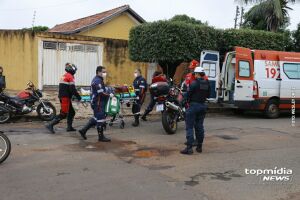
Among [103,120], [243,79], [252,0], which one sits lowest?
[103,120]

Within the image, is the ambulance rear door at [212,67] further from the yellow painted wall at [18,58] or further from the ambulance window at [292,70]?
the yellow painted wall at [18,58]

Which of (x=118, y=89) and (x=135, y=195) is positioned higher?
(x=118, y=89)

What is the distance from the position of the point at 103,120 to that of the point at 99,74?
1.01 m

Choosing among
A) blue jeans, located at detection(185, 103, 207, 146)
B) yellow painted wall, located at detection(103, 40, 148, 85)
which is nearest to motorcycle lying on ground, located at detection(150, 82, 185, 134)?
blue jeans, located at detection(185, 103, 207, 146)

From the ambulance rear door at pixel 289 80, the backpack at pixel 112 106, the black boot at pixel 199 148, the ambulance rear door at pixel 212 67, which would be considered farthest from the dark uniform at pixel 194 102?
the ambulance rear door at pixel 289 80

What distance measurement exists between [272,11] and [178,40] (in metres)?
8.61

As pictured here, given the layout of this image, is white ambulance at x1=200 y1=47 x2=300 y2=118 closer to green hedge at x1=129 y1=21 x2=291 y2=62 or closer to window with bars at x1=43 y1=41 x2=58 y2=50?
green hedge at x1=129 y1=21 x2=291 y2=62

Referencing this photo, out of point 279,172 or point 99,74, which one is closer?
point 279,172

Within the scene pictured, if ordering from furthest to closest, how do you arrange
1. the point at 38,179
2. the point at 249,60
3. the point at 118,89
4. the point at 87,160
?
the point at 249,60, the point at 118,89, the point at 87,160, the point at 38,179

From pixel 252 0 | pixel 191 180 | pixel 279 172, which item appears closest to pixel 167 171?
pixel 191 180

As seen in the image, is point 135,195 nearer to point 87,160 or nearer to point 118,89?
point 87,160

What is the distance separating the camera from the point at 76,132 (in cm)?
1079

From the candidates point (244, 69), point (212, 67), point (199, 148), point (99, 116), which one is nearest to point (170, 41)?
point (212, 67)

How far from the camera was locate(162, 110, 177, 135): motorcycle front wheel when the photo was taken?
1056 cm
